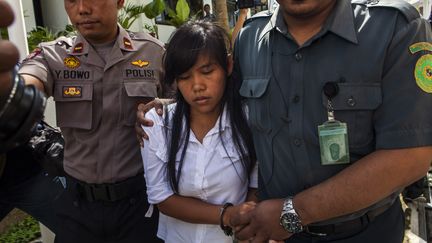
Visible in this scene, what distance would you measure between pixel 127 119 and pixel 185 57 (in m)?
0.59

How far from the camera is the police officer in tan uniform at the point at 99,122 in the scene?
6.75 feet

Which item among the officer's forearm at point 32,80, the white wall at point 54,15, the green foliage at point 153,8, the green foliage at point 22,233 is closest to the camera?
the officer's forearm at point 32,80

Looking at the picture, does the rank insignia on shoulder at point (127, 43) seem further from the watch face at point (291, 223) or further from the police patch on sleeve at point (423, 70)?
the police patch on sleeve at point (423, 70)

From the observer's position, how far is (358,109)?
4.50ft

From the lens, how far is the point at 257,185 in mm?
1790

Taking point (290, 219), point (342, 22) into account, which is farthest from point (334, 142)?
point (342, 22)

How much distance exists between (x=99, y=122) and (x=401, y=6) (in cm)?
149

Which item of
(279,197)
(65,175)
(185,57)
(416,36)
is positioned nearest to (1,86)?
(185,57)

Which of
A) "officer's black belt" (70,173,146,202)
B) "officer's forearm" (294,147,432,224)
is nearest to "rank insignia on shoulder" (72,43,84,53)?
"officer's black belt" (70,173,146,202)

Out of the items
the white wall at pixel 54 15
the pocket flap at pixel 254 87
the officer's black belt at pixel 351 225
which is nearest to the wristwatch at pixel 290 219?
the officer's black belt at pixel 351 225

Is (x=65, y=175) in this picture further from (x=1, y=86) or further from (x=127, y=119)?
(x=1, y=86)

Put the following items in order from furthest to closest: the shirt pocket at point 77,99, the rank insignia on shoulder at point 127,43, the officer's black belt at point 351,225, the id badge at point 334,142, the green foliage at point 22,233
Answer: the green foliage at point 22,233 → the rank insignia on shoulder at point 127,43 → the shirt pocket at point 77,99 → the officer's black belt at point 351,225 → the id badge at point 334,142

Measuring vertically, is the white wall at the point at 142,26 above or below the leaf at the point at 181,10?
below

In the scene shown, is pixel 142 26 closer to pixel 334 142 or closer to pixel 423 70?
pixel 334 142
